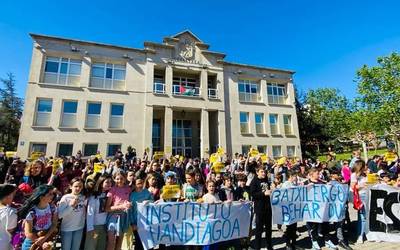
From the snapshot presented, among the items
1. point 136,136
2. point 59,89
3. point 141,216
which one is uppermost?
point 59,89

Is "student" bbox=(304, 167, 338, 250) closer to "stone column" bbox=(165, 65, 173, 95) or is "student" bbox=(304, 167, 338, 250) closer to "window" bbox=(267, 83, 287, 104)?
"stone column" bbox=(165, 65, 173, 95)

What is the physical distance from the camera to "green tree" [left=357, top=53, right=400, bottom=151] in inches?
997

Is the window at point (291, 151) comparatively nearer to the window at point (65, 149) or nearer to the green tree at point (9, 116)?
the window at point (65, 149)

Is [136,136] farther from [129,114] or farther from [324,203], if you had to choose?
[324,203]

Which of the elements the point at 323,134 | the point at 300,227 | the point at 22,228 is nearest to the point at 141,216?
the point at 22,228

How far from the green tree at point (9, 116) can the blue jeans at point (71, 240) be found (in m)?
37.6

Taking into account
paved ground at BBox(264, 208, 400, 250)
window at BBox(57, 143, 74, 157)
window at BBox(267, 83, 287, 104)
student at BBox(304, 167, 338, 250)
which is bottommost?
paved ground at BBox(264, 208, 400, 250)

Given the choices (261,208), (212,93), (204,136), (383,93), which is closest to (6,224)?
(261,208)

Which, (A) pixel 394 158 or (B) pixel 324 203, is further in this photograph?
(A) pixel 394 158

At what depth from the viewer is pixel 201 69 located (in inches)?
920

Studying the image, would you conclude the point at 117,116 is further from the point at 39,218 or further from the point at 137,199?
the point at 39,218

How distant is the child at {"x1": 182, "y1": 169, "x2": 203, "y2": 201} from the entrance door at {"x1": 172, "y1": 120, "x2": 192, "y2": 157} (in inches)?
680

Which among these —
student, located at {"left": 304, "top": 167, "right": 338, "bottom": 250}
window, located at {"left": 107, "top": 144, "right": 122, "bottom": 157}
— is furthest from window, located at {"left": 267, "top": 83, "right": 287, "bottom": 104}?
student, located at {"left": 304, "top": 167, "right": 338, "bottom": 250}

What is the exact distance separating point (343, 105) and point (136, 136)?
44988 mm
